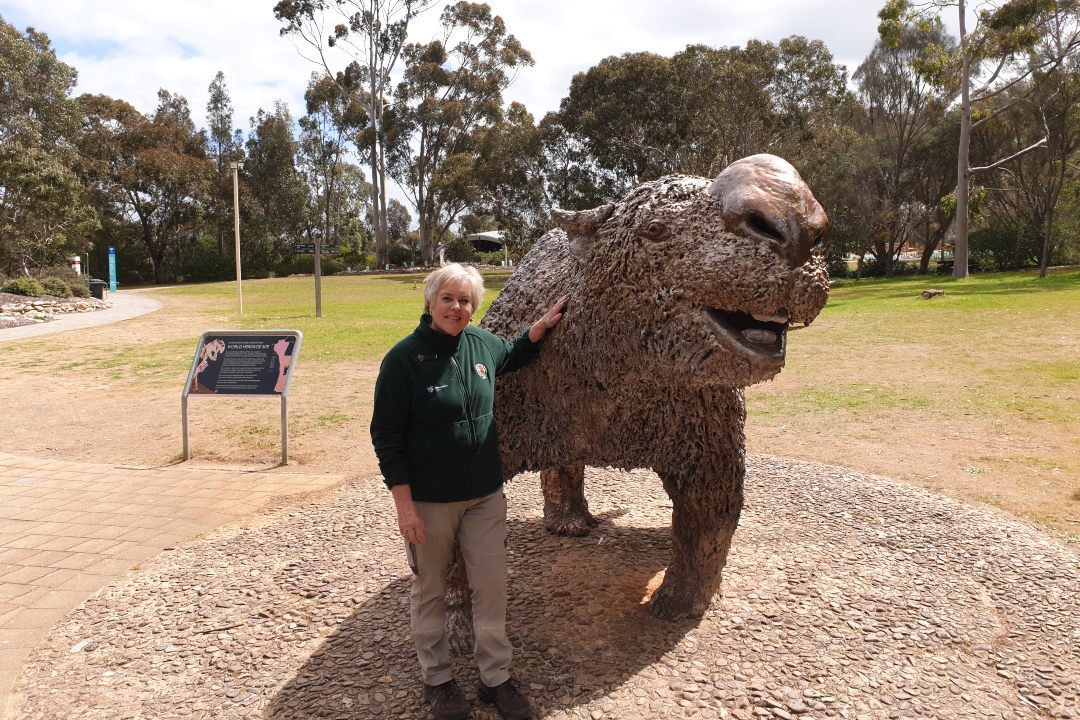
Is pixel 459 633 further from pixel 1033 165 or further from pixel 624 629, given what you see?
pixel 1033 165

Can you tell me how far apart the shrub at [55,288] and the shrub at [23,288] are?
1.29 ft

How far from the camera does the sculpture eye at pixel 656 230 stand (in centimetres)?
250

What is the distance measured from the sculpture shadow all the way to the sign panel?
345 cm

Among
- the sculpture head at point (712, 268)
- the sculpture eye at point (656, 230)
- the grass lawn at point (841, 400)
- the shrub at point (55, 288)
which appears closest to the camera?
the sculpture head at point (712, 268)

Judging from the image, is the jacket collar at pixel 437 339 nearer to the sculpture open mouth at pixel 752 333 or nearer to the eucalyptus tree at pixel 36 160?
the sculpture open mouth at pixel 752 333

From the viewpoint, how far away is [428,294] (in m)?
2.66

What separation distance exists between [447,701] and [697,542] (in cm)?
133

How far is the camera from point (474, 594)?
273 cm

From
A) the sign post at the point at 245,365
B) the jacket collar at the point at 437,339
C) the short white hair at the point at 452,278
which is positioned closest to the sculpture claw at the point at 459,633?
the jacket collar at the point at 437,339

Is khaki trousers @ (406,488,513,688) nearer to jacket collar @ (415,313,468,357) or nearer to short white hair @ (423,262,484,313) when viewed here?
jacket collar @ (415,313,468,357)

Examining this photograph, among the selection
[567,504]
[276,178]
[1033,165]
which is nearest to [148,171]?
[276,178]

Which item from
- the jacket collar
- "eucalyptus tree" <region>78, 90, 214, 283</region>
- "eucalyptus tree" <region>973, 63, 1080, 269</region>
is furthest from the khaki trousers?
"eucalyptus tree" <region>78, 90, 214, 283</region>

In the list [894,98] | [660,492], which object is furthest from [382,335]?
[894,98]

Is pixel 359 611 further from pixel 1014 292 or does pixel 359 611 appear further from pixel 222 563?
pixel 1014 292
